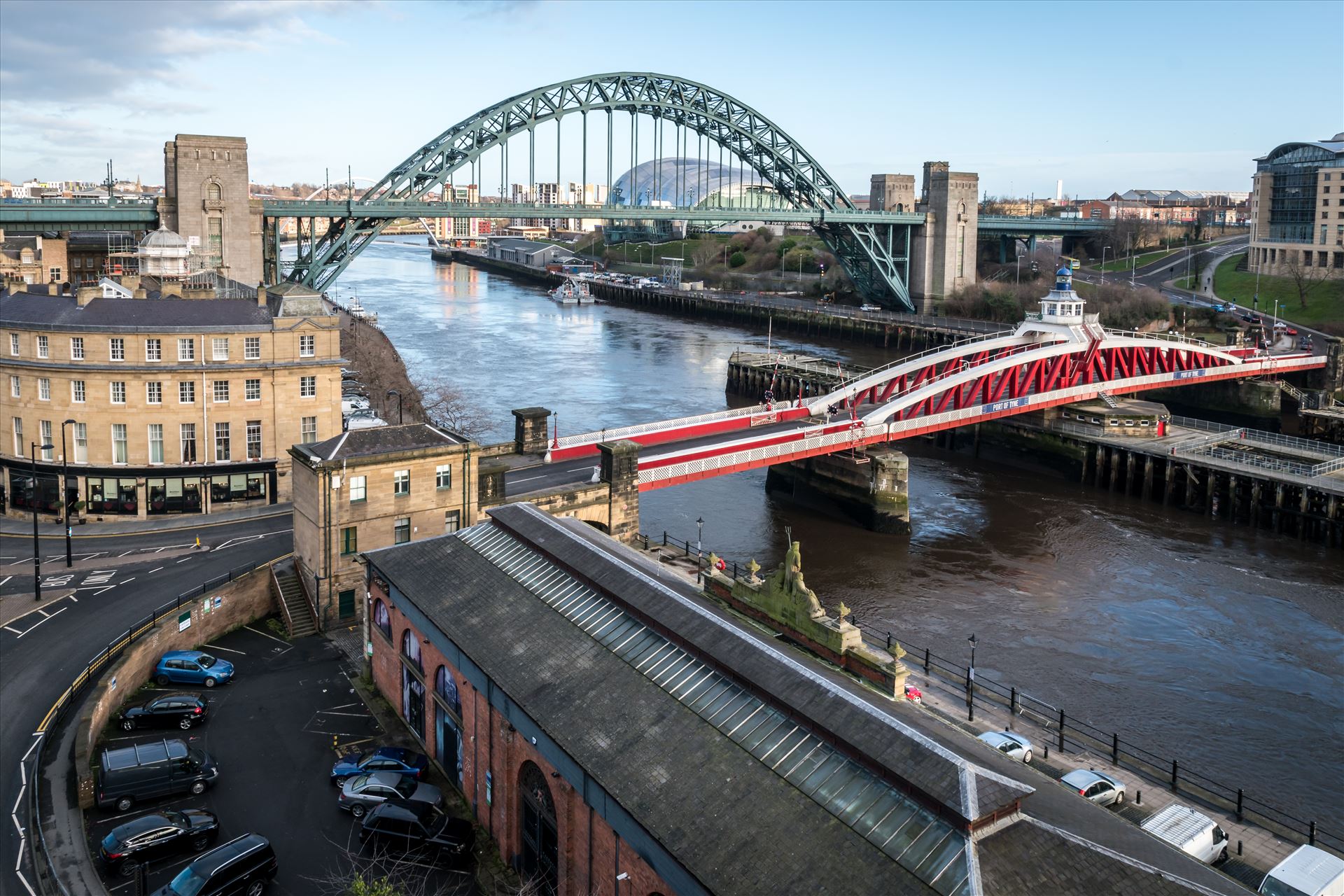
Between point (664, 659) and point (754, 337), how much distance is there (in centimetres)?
10403

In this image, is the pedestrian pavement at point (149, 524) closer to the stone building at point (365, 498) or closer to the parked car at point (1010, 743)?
the stone building at point (365, 498)

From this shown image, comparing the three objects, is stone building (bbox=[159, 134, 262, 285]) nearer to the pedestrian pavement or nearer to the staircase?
the pedestrian pavement

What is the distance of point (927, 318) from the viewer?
117000 mm

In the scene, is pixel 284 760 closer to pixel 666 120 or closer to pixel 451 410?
pixel 451 410

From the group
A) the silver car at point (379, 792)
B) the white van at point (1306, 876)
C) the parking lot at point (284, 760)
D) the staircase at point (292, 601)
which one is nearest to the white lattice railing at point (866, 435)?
the staircase at point (292, 601)

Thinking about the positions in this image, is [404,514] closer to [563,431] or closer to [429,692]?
[429,692]

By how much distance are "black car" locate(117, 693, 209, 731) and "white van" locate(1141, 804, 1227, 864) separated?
21078 millimetres

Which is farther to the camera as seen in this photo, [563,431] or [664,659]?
[563,431]

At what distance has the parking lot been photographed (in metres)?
22.8

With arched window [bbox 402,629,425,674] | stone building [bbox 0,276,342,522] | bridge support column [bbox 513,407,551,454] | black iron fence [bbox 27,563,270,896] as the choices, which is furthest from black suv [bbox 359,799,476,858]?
stone building [bbox 0,276,342,522]

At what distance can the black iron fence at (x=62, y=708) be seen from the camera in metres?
21.7

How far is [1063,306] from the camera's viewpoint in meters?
68.6

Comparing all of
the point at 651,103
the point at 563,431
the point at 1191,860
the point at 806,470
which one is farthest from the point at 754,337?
the point at 1191,860

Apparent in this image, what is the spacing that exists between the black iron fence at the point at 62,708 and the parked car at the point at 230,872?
6.76 feet
